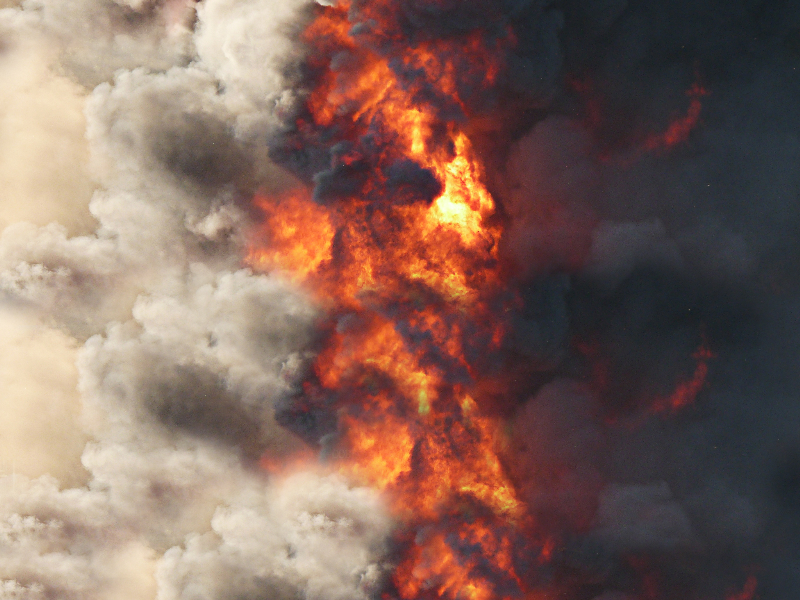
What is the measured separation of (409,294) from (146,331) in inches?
383

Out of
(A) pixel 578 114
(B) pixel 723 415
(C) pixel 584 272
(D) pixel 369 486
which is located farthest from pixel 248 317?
(B) pixel 723 415

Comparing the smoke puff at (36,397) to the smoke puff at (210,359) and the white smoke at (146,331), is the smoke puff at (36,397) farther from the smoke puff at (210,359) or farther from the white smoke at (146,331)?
the smoke puff at (210,359)

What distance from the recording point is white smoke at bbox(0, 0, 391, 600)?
71.7 feet

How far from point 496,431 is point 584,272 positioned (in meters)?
6.77

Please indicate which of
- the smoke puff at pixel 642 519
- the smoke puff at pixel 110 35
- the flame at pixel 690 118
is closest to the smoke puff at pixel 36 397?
the smoke puff at pixel 110 35

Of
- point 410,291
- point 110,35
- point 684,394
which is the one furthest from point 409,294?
point 110,35

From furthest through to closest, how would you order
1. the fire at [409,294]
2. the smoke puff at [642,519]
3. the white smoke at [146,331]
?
the smoke puff at [642,519] → the white smoke at [146,331] → the fire at [409,294]

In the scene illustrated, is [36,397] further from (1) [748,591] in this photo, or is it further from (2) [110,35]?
(1) [748,591]

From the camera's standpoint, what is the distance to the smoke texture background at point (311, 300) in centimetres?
2188

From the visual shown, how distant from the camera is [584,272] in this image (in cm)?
2269

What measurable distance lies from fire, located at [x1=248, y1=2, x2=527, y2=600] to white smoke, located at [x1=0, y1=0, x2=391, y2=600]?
4.65 feet

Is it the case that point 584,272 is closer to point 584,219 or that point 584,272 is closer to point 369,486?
point 584,219

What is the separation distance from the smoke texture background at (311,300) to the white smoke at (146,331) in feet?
0.28

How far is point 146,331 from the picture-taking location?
2219 centimetres
